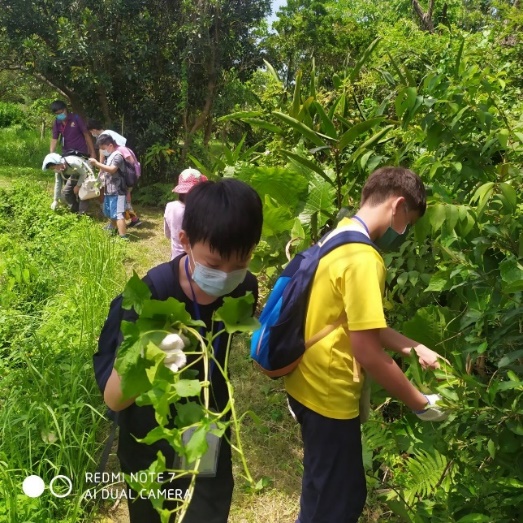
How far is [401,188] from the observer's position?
1.53m

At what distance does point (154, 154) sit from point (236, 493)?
19.5 ft

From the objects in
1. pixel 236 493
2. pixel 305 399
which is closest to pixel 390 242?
pixel 305 399

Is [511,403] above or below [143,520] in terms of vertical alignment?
above

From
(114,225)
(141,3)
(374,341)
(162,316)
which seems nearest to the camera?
(162,316)

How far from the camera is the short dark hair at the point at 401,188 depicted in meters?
1.53

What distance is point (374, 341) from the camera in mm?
1414

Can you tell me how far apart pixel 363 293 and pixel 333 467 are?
0.59 meters

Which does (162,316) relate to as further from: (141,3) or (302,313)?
(141,3)

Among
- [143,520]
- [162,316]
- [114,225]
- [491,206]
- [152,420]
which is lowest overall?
[114,225]

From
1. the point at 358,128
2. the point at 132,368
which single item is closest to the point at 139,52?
the point at 358,128

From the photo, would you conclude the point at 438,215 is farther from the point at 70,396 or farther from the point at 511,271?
the point at 70,396

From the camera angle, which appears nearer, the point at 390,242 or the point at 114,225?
the point at 390,242

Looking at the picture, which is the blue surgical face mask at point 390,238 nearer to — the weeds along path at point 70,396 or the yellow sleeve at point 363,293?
the yellow sleeve at point 363,293

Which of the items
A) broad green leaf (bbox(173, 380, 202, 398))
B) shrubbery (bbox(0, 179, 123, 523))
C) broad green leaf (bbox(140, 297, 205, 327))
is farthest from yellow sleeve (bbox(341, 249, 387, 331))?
shrubbery (bbox(0, 179, 123, 523))
